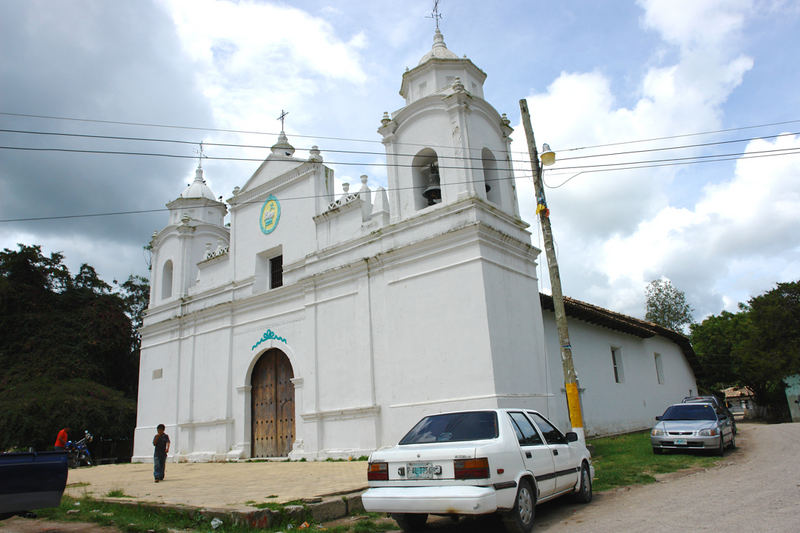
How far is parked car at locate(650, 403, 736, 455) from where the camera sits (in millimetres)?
12047

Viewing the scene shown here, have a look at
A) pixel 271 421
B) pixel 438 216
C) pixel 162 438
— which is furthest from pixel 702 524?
pixel 271 421

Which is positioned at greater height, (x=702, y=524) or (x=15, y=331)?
(x=15, y=331)

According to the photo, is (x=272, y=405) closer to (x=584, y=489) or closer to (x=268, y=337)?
(x=268, y=337)

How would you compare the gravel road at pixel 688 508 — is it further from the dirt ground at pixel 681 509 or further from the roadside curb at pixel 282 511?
the roadside curb at pixel 282 511

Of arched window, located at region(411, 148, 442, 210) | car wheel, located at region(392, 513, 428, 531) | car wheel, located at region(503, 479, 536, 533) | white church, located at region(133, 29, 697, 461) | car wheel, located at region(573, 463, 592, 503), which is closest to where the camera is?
car wheel, located at region(503, 479, 536, 533)

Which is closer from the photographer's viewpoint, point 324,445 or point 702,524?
point 702,524

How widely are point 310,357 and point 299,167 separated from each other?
5.96 meters

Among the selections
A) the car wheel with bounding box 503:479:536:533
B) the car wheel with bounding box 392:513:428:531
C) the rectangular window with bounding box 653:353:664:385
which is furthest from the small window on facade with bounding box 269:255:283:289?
the rectangular window with bounding box 653:353:664:385

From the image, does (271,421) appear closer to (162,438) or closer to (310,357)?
(310,357)

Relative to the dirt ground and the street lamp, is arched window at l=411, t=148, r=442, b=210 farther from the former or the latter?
the dirt ground

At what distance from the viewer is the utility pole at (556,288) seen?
940 centimetres

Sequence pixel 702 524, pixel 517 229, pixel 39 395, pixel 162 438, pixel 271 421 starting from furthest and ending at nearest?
pixel 39 395 < pixel 271 421 < pixel 517 229 < pixel 162 438 < pixel 702 524

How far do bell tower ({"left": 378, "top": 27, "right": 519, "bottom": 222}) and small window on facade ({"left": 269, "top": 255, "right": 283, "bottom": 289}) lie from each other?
523cm

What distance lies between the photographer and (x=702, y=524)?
5.49m
